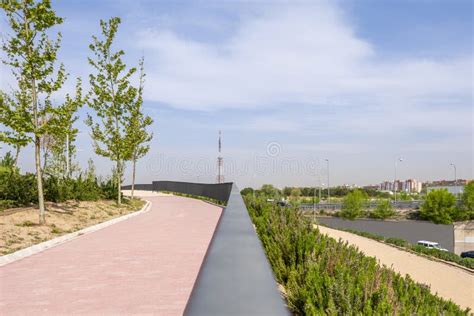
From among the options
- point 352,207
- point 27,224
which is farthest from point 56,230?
point 352,207

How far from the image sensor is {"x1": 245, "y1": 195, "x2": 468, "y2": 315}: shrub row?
4320mm

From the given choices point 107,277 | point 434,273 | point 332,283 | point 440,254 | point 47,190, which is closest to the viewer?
point 332,283

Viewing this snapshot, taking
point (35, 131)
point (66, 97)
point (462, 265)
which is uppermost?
point (66, 97)

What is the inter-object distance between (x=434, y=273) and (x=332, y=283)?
15206 mm

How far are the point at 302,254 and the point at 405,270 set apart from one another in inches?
479

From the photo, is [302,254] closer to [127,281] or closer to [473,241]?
[127,281]

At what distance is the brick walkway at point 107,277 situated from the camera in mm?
6012

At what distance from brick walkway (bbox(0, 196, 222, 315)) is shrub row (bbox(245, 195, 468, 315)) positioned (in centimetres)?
167

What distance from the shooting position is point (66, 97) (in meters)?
15.9

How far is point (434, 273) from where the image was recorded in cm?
1752

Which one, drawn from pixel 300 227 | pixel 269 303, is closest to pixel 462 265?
pixel 300 227

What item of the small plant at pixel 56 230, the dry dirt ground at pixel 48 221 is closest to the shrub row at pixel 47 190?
the dry dirt ground at pixel 48 221

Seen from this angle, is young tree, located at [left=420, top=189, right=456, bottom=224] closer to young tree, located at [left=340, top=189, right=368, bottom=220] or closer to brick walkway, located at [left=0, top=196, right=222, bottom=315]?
young tree, located at [left=340, top=189, right=368, bottom=220]

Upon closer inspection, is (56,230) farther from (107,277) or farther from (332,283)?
(332,283)
